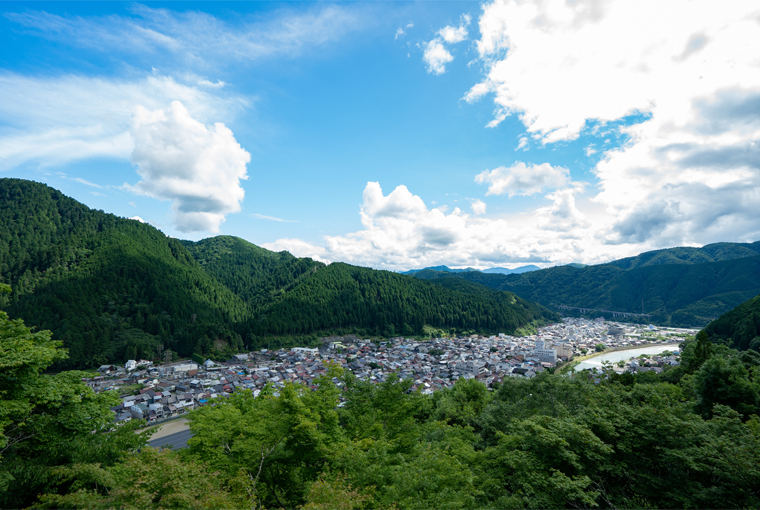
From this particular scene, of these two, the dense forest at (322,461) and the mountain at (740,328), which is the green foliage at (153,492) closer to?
the dense forest at (322,461)

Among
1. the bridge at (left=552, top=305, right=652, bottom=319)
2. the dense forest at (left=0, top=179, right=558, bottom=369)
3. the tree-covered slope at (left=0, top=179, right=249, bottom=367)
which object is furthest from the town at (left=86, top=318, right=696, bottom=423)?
the bridge at (left=552, top=305, right=652, bottom=319)

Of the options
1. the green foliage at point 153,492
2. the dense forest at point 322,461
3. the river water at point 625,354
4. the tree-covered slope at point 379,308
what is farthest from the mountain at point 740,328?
the green foliage at point 153,492

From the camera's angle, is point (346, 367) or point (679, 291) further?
point (679, 291)

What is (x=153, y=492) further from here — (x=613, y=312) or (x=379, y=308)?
(x=613, y=312)

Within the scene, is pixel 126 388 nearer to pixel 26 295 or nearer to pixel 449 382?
pixel 449 382

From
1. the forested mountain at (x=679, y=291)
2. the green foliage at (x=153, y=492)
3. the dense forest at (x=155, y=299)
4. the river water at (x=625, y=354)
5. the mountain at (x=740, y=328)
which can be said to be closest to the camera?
the green foliage at (x=153, y=492)

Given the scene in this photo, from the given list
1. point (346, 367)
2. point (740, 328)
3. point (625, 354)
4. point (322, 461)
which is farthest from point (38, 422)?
point (625, 354)
